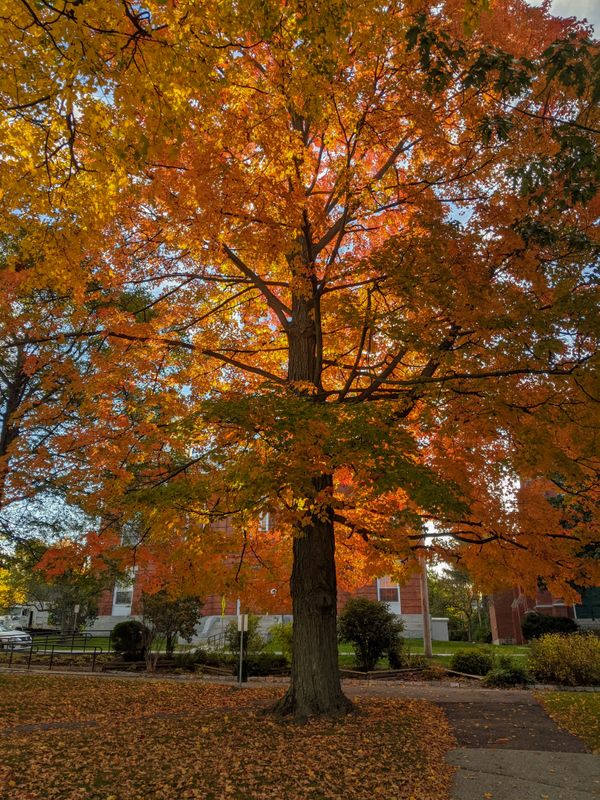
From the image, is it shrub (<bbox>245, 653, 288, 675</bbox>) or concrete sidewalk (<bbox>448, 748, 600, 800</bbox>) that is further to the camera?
shrub (<bbox>245, 653, 288, 675</bbox>)

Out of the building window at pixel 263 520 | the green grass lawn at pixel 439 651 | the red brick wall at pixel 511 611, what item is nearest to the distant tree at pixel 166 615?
the building window at pixel 263 520

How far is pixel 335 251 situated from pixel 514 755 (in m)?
6.92

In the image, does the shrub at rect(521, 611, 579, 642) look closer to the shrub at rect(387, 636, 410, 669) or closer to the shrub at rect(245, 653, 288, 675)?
the shrub at rect(387, 636, 410, 669)

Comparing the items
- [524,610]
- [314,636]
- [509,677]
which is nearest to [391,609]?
[524,610]

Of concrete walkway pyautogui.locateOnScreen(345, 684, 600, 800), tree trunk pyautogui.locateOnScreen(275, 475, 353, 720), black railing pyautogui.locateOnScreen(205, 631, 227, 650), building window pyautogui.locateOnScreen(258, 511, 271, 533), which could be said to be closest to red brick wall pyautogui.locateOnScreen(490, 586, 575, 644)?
black railing pyautogui.locateOnScreen(205, 631, 227, 650)

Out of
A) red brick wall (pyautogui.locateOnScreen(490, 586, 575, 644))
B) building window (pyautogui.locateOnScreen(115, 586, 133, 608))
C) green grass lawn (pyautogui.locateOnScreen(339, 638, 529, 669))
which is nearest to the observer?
green grass lawn (pyautogui.locateOnScreen(339, 638, 529, 669))

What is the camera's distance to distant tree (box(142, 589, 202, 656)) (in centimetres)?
1591

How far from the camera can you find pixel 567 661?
39.8 ft

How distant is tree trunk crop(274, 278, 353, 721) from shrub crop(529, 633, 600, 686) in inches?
268

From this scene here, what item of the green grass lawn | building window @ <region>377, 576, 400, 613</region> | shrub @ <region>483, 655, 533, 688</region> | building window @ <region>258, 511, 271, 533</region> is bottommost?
the green grass lawn

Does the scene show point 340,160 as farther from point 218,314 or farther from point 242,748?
point 242,748

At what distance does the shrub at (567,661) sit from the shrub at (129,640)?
11.4m

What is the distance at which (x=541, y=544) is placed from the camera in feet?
26.1

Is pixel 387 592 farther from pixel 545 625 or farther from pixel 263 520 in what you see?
pixel 263 520
